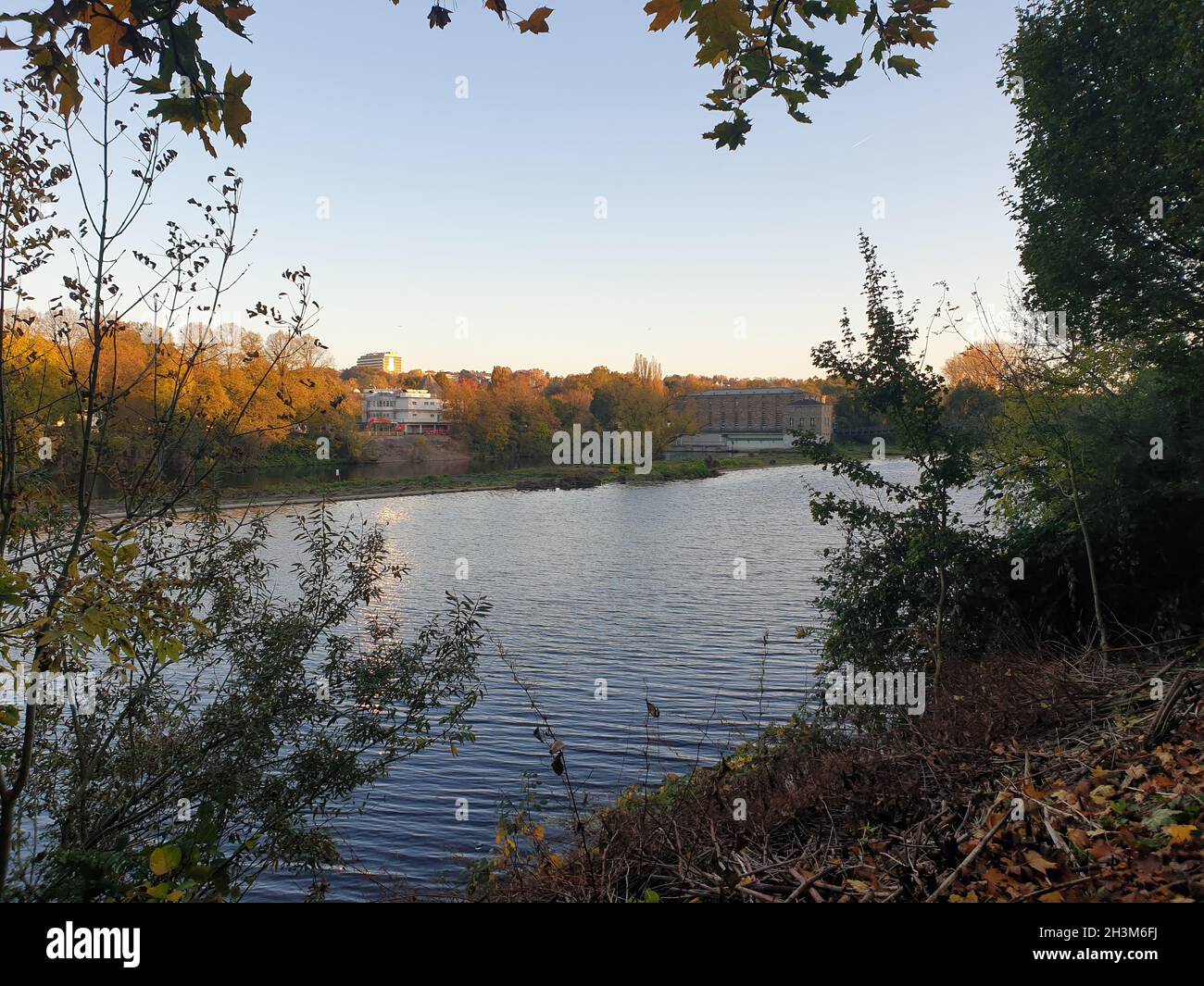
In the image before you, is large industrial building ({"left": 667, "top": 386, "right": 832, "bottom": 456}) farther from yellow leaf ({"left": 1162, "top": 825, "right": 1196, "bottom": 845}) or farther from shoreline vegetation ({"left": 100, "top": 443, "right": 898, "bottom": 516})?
yellow leaf ({"left": 1162, "top": 825, "right": 1196, "bottom": 845})

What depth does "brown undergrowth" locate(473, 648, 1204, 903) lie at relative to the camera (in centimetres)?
502

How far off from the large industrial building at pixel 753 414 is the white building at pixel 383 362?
6056cm

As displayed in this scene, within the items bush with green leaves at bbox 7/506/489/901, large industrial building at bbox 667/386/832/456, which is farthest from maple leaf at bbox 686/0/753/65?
large industrial building at bbox 667/386/832/456

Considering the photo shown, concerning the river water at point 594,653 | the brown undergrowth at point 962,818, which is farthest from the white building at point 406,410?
the brown undergrowth at point 962,818

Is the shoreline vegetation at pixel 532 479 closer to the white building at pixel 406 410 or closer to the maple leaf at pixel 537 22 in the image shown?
the white building at pixel 406 410

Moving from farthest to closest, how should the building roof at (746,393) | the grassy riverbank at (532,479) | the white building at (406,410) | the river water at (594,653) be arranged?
the building roof at (746,393), the white building at (406,410), the grassy riverbank at (532,479), the river water at (594,653)

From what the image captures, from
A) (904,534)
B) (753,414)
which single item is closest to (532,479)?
(904,534)

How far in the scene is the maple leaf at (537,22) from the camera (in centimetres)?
337

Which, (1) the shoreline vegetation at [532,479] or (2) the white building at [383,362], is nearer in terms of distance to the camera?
(1) the shoreline vegetation at [532,479]

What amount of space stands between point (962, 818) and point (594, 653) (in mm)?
15601

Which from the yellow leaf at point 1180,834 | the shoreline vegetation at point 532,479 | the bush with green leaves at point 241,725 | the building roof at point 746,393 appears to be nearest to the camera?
the yellow leaf at point 1180,834

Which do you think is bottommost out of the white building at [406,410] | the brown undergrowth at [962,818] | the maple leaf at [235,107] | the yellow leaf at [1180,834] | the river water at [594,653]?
the river water at [594,653]

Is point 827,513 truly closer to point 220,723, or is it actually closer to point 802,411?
point 220,723

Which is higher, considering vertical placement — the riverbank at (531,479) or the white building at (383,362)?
the white building at (383,362)
